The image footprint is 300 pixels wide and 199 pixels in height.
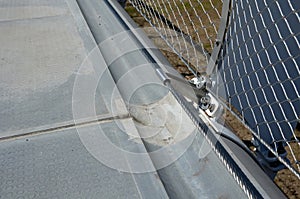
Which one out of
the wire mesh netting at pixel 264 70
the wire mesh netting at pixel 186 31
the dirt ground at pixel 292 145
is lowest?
the dirt ground at pixel 292 145

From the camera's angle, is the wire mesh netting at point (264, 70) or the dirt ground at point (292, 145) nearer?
the wire mesh netting at point (264, 70)

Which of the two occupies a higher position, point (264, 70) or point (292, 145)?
point (264, 70)

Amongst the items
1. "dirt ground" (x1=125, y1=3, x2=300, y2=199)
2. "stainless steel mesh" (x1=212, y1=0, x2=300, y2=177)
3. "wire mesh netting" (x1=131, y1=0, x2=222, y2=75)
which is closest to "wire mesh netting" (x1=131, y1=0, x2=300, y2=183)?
"stainless steel mesh" (x1=212, y1=0, x2=300, y2=177)

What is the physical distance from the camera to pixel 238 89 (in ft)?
5.12

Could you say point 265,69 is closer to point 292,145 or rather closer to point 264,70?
point 264,70

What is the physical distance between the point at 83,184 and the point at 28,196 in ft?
0.58

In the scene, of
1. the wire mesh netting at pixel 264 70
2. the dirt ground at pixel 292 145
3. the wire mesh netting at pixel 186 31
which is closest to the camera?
the wire mesh netting at pixel 264 70

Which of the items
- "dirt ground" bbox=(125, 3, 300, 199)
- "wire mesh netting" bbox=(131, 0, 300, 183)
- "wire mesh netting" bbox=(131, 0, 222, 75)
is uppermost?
A: "wire mesh netting" bbox=(131, 0, 300, 183)

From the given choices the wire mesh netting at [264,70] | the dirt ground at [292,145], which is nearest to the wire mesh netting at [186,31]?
the dirt ground at [292,145]

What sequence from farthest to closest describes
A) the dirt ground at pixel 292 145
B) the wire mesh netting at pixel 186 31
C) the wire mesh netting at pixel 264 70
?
the wire mesh netting at pixel 186 31
the dirt ground at pixel 292 145
the wire mesh netting at pixel 264 70

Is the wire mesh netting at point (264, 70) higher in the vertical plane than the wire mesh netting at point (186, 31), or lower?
higher

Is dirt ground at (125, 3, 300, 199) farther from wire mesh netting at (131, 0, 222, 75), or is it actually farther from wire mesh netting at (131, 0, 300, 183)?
wire mesh netting at (131, 0, 300, 183)

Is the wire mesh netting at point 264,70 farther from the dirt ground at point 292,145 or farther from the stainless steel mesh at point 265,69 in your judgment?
the dirt ground at point 292,145

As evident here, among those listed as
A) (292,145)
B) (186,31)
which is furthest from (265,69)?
(186,31)
